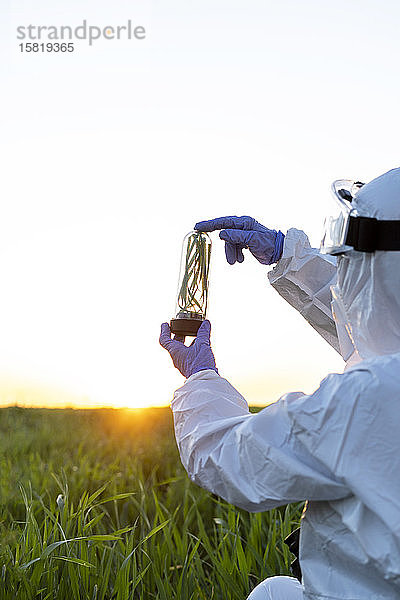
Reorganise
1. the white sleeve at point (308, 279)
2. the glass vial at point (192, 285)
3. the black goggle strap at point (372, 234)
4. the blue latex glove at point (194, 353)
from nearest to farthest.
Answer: the black goggle strap at point (372, 234) → the blue latex glove at point (194, 353) → the glass vial at point (192, 285) → the white sleeve at point (308, 279)

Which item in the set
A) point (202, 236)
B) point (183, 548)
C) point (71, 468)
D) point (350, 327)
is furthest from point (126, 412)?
point (350, 327)

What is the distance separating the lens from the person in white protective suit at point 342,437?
1.26 m

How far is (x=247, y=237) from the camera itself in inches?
86.7

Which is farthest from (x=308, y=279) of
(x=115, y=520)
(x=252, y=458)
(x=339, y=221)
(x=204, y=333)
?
(x=115, y=520)

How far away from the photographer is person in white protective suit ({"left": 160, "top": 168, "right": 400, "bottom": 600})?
→ 1262 mm

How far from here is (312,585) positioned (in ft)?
4.68

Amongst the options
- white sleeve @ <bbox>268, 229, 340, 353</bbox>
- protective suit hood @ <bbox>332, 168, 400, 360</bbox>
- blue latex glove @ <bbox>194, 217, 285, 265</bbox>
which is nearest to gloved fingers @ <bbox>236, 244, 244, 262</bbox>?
blue latex glove @ <bbox>194, 217, 285, 265</bbox>

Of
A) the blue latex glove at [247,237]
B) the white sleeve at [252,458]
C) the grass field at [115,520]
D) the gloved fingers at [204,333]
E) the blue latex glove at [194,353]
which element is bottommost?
the grass field at [115,520]

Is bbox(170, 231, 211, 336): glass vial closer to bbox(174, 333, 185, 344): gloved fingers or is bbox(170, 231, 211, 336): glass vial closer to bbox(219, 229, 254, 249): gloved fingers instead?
bbox(174, 333, 185, 344): gloved fingers

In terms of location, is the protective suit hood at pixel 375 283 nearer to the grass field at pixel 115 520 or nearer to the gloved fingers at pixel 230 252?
the gloved fingers at pixel 230 252

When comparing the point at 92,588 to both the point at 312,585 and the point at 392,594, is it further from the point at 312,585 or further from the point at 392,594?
the point at 392,594

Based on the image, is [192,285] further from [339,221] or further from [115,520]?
[115,520]

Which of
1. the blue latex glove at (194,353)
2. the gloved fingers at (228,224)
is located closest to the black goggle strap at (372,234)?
the blue latex glove at (194,353)

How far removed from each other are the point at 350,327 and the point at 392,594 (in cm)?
58
